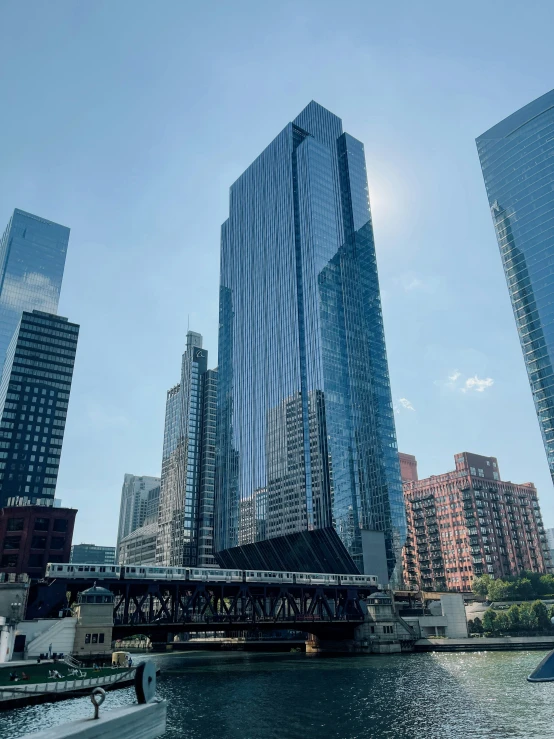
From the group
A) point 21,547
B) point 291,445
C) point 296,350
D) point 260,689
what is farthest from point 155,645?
point 260,689

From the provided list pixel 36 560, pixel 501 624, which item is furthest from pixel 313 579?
pixel 36 560

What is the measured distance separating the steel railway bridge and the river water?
12963mm

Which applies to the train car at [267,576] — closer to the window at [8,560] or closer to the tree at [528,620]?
the tree at [528,620]

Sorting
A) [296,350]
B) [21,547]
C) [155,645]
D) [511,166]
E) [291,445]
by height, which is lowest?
[155,645]

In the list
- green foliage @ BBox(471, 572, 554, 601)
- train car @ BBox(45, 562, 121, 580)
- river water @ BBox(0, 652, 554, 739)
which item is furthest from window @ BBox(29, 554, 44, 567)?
green foliage @ BBox(471, 572, 554, 601)

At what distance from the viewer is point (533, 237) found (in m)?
183

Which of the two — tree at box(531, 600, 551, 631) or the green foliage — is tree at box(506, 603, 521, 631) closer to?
tree at box(531, 600, 551, 631)

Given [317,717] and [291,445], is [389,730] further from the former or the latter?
[291,445]

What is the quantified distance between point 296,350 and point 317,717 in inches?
5879

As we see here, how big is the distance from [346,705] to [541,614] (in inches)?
4413

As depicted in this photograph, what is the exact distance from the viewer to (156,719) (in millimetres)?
18516

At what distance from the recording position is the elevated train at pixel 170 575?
324 ft

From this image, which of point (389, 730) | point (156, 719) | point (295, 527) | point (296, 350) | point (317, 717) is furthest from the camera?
point (296, 350)

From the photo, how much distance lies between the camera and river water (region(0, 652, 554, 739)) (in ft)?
148
